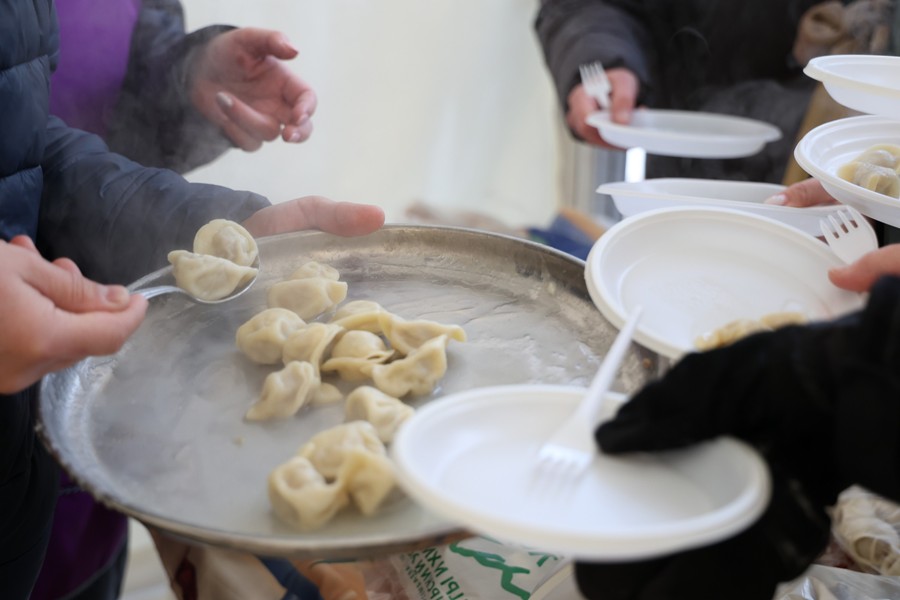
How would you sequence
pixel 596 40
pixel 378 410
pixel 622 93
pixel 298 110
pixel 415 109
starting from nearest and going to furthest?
1. pixel 378 410
2. pixel 298 110
3. pixel 622 93
4. pixel 596 40
5. pixel 415 109

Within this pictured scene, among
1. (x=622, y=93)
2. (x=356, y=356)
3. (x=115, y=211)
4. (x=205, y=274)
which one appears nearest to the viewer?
(x=356, y=356)

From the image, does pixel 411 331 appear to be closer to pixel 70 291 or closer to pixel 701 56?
pixel 70 291

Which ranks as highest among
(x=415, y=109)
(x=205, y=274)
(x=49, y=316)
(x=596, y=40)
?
(x=596, y=40)

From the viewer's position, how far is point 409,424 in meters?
0.64

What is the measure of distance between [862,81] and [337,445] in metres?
0.77

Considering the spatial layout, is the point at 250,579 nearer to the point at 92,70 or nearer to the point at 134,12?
the point at 92,70

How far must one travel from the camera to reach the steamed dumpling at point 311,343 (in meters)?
1.05

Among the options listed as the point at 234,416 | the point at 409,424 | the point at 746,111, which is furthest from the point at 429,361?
the point at 746,111

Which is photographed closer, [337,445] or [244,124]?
[337,445]

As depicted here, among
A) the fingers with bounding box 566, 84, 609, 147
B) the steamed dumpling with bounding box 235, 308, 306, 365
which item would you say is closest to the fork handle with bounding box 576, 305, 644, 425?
the steamed dumpling with bounding box 235, 308, 306, 365

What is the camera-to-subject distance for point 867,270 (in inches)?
34.3

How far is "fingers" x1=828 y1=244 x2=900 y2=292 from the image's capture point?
0.85 meters

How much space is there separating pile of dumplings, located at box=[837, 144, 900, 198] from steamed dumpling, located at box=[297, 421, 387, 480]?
0.74 metres

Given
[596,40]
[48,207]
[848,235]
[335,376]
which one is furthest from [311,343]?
[596,40]
